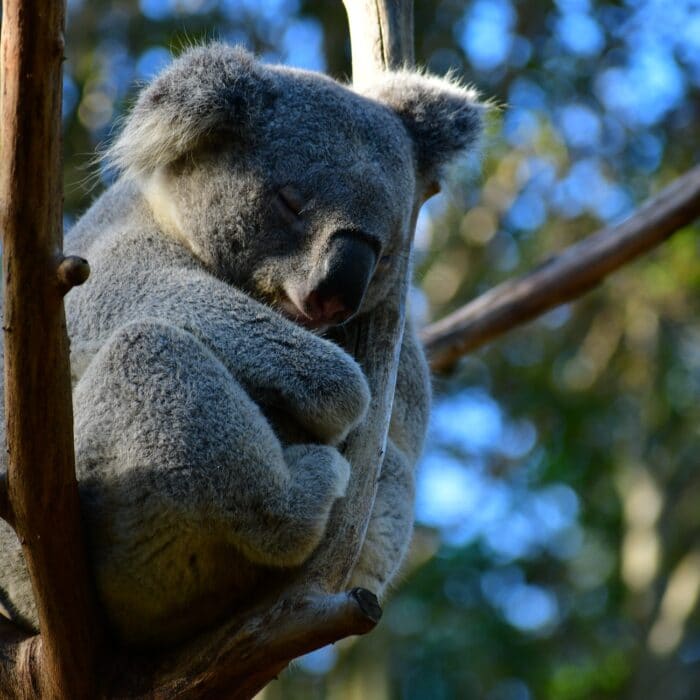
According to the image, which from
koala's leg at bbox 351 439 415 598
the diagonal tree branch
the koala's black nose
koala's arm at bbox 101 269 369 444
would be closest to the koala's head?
the koala's black nose

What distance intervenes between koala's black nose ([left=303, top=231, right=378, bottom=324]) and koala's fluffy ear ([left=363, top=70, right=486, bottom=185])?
2.39 feet

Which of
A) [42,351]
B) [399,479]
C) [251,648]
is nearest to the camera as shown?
[42,351]

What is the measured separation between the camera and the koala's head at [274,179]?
339cm

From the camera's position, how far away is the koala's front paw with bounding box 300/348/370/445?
3.08 metres

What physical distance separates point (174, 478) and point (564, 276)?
10.5 feet

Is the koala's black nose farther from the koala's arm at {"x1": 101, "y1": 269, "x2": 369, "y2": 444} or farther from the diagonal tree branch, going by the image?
the diagonal tree branch

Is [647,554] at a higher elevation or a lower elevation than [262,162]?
lower

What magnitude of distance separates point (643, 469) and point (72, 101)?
7.64m

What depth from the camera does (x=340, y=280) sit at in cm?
328

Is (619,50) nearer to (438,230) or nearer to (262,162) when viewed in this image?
(438,230)

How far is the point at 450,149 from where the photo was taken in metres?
3.99

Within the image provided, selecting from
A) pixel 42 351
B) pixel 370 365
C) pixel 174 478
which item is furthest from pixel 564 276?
pixel 42 351

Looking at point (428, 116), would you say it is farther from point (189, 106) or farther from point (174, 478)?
point (174, 478)

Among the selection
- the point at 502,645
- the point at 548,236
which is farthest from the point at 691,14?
the point at 502,645
